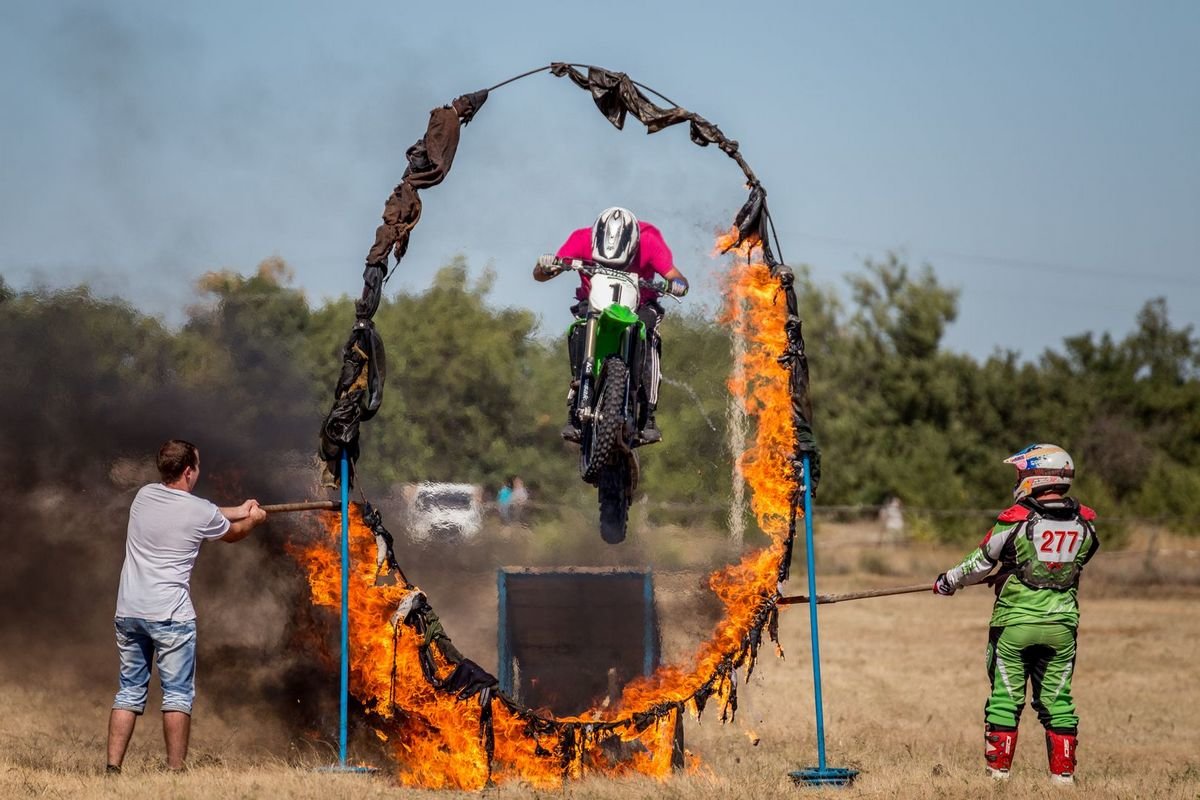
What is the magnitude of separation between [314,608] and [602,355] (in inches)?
114

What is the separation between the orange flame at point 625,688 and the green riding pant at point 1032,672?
66.2 inches

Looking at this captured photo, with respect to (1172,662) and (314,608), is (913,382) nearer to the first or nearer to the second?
(1172,662)

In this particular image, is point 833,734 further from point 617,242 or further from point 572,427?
point 617,242

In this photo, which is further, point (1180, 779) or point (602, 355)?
point (602, 355)

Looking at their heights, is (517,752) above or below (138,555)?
below

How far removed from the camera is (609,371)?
11.8m

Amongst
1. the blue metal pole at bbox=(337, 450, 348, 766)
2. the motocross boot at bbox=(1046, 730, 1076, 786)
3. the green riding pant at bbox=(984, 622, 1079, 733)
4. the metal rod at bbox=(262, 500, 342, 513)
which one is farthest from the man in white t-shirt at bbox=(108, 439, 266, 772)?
the motocross boot at bbox=(1046, 730, 1076, 786)

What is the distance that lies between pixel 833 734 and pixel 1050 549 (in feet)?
16.3

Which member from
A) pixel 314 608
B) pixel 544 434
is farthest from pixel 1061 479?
pixel 544 434

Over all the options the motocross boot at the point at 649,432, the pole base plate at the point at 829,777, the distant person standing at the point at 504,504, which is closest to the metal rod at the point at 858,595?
the pole base plate at the point at 829,777

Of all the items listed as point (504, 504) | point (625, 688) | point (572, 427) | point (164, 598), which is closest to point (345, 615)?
point (164, 598)

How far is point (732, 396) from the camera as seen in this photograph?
39.5ft

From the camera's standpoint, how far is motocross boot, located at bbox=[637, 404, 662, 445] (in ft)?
39.5

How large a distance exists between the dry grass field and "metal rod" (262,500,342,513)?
167 cm
